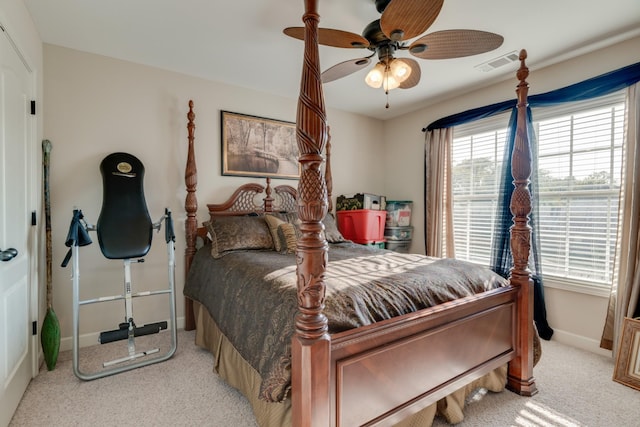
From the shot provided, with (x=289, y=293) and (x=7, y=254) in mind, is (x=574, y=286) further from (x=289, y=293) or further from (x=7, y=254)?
(x=7, y=254)

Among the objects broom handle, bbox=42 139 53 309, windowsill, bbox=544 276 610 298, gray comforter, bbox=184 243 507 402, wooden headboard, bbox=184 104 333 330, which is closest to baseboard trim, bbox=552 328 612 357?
windowsill, bbox=544 276 610 298

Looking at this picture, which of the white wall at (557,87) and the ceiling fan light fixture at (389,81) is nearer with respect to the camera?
the ceiling fan light fixture at (389,81)

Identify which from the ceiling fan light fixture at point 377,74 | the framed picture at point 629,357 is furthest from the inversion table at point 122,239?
the framed picture at point 629,357

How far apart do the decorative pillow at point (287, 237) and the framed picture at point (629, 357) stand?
2523 millimetres

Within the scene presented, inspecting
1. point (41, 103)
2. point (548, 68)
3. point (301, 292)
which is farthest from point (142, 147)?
point (548, 68)

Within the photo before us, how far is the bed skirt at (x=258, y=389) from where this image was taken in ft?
4.79

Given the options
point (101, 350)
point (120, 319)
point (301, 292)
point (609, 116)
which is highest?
point (609, 116)

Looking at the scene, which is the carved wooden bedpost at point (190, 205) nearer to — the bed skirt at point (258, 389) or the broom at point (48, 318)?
the bed skirt at point (258, 389)

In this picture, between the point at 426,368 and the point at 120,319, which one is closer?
the point at 426,368

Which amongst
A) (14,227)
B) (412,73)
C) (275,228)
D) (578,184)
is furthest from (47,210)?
(578,184)

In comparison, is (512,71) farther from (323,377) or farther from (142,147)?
(142,147)

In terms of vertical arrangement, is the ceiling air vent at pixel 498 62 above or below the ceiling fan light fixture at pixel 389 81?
above

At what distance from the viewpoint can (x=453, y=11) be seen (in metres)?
2.09

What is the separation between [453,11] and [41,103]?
318cm
